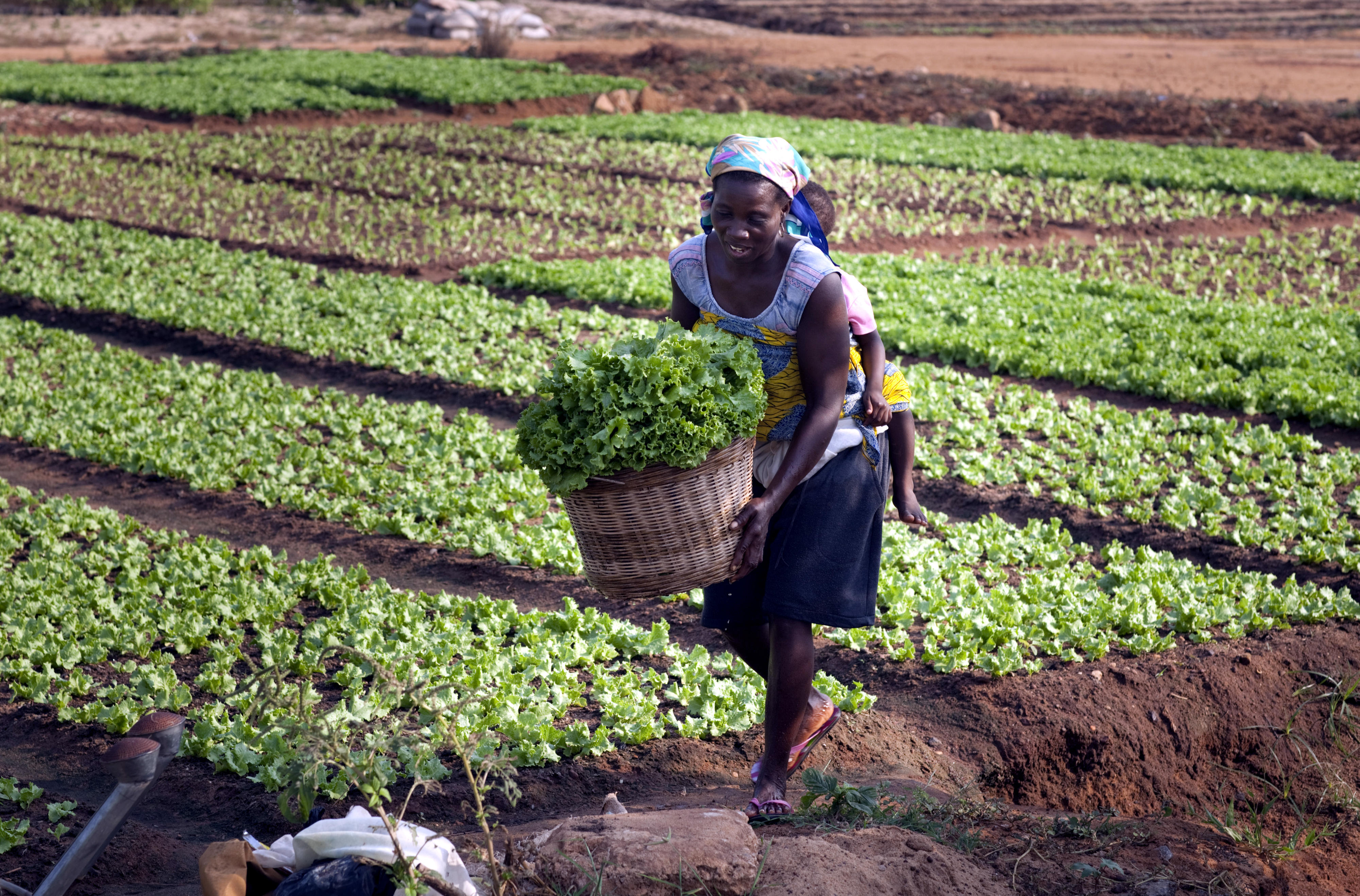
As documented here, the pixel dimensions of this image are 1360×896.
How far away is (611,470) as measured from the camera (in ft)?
11.1

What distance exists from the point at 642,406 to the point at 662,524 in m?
0.36

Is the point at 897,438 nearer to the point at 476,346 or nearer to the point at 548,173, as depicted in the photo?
the point at 476,346

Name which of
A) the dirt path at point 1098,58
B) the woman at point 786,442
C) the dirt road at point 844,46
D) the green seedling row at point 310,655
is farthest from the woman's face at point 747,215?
the dirt road at point 844,46

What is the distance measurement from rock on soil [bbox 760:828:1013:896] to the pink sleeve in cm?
163

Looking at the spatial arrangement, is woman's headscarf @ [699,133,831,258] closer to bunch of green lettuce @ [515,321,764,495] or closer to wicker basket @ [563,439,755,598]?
bunch of green lettuce @ [515,321,764,495]

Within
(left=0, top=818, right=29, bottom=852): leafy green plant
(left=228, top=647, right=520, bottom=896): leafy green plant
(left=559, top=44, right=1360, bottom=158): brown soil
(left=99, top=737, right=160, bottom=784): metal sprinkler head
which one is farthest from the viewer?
(left=559, top=44, right=1360, bottom=158): brown soil

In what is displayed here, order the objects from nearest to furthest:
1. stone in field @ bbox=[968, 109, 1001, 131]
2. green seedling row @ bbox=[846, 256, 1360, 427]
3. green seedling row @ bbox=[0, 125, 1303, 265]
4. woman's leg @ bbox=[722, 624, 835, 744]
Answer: woman's leg @ bbox=[722, 624, 835, 744], green seedling row @ bbox=[846, 256, 1360, 427], green seedling row @ bbox=[0, 125, 1303, 265], stone in field @ bbox=[968, 109, 1001, 131]

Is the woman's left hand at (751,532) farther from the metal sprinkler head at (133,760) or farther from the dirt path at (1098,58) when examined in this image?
the dirt path at (1098,58)

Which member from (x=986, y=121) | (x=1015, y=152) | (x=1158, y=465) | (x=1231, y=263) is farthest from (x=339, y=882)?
(x=986, y=121)

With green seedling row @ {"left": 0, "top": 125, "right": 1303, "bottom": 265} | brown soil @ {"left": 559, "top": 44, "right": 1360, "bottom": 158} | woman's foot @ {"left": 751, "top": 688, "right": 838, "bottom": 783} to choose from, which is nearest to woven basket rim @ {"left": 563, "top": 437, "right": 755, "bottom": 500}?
woman's foot @ {"left": 751, "top": 688, "right": 838, "bottom": 783}

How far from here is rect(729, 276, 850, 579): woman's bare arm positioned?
3.53 metres

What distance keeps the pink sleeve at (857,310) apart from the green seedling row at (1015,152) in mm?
15501

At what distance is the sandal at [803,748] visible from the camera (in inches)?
156

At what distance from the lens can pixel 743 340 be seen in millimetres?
3586
